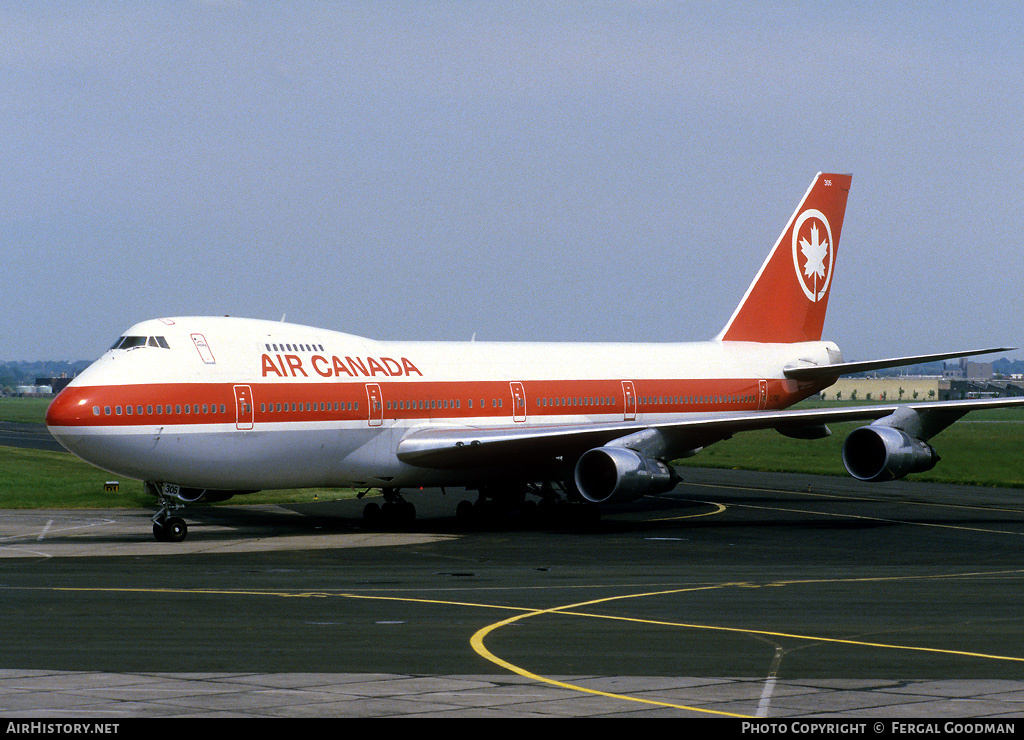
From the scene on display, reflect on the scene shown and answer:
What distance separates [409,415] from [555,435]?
4.05 meters

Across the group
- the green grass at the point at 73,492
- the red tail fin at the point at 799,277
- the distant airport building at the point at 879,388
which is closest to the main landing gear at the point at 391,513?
the green grass at the point at 73,492

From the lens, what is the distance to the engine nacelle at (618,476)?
36.2 m

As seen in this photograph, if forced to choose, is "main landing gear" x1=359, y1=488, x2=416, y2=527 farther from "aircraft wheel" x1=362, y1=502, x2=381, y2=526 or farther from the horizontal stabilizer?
the horizontal stabilizer

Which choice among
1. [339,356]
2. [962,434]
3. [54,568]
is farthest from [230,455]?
[962,434]

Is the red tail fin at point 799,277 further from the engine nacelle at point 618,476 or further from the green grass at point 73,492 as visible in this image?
the green grass at point 73,492

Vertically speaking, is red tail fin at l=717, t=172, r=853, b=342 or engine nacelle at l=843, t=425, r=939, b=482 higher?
red tail fin at l=717, t=172, r=853, b=342

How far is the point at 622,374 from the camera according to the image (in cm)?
4388

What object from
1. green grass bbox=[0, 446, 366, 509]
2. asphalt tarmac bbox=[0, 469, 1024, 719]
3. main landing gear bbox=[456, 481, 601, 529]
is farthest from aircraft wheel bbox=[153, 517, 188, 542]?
green grass bbox=[0, 446, 366, 509]

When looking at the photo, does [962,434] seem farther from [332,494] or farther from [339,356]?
[339,356]

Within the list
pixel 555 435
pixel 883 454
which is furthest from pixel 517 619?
pixel 883 454

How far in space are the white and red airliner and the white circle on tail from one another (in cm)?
548

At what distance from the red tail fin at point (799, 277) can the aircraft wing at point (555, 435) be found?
11.1 metres

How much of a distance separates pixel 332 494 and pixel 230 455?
→ 1734cm

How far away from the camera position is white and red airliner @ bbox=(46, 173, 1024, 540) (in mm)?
33406
